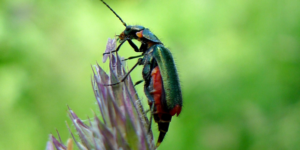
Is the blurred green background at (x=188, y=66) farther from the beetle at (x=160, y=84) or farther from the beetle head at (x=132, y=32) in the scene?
the beetle at (x=160, y=84)

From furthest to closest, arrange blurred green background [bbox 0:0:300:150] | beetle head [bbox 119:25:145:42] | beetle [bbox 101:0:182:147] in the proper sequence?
blurred green background [bbox 0:0:300:150] < beetle head [bbox 119:25:145:42] < beetle [bbox 101:0:182:147]

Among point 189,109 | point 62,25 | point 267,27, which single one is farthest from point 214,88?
point 62,25

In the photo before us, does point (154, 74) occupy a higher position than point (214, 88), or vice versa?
point (154, 74)

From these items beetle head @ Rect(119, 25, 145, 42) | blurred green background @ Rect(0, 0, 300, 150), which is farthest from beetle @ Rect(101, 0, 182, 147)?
blurred green background @ Rect(0, 0, 300, 150)

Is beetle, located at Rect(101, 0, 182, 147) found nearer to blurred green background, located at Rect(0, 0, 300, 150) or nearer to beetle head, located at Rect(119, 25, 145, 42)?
beetle head, located at Rect(119, 25, 145, 42)

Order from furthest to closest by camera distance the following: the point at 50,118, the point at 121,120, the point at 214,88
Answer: the point at 214,88 → the point at 50,118 → the point at 121,120

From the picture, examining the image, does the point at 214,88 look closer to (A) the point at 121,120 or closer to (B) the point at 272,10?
(B) the point at 272,10

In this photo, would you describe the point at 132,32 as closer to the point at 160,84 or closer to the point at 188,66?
the point at 160,84

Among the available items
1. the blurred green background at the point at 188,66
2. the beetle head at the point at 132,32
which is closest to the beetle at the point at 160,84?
the beetle head at the point at 132,32

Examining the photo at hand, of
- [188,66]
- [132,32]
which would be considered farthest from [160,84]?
[188,66]
